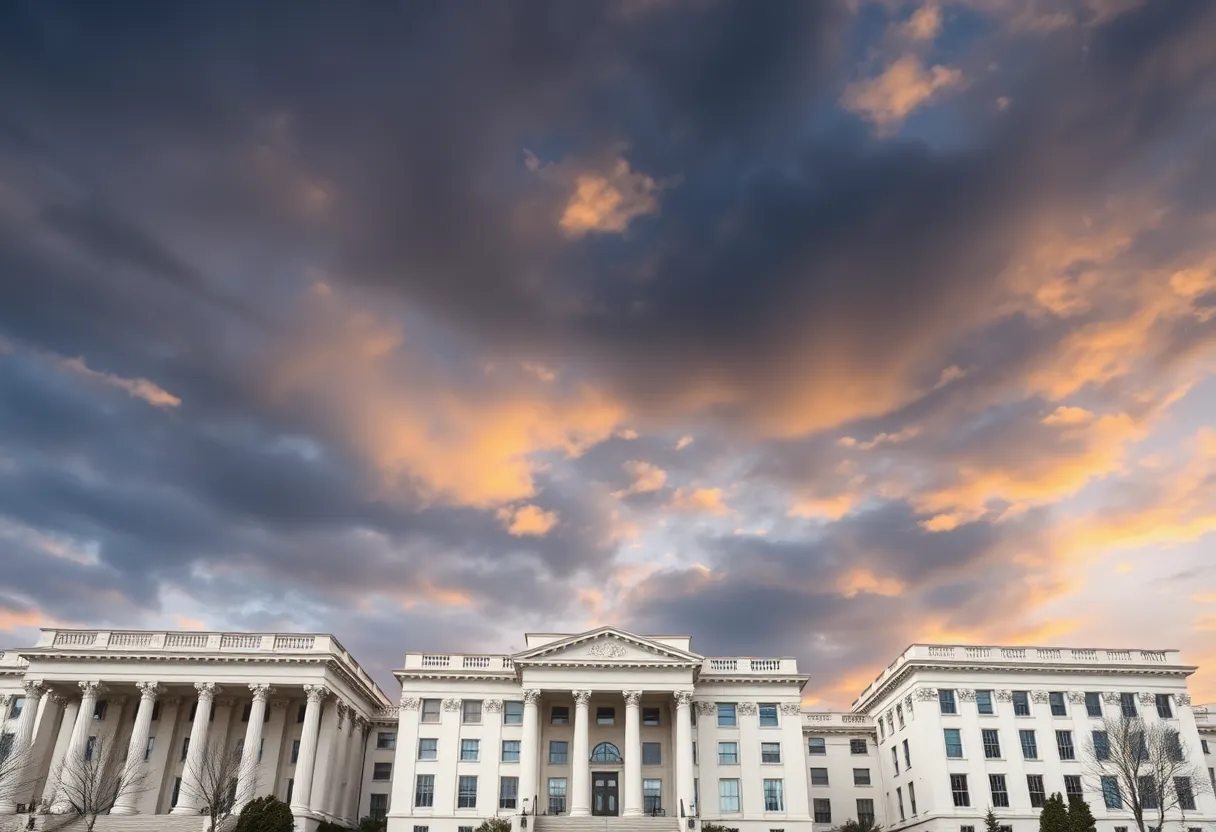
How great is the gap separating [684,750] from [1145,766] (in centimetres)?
3221

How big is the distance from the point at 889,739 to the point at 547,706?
28563mm

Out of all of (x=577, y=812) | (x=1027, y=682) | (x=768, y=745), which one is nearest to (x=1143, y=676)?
(x=1027, y=682)

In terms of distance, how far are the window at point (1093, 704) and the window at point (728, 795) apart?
2644 centimetres

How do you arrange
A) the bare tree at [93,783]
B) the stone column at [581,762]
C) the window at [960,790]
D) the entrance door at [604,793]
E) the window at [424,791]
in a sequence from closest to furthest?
the bare tree at [93,783], the stone column at [581,762], the window at [424,791], the window at [960,790], the entrance door at [604,793]

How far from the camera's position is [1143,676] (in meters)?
66.1

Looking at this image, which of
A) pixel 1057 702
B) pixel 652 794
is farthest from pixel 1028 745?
pixel 652 794

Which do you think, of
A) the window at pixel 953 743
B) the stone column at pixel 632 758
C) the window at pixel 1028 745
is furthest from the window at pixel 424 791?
the window at pixel 1028 745

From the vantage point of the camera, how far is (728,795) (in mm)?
63000

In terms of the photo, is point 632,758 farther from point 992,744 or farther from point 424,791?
point 992,744

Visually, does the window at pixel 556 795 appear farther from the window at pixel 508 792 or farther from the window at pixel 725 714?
the window at pixel 725 714

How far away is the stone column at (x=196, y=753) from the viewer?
57.2 m

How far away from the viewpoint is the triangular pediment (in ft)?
204

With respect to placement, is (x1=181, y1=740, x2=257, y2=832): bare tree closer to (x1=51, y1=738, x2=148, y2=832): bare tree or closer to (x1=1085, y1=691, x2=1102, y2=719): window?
(x1=51, y1=738, x2=148, y2=832): bare tree

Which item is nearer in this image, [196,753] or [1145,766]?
[196,753]
